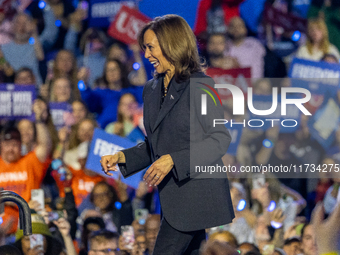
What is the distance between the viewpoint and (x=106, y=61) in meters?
4.50

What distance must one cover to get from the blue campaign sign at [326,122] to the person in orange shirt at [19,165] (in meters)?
2.25

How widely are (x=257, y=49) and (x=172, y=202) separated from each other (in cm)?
305

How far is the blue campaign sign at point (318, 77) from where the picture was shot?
4129 millimetres

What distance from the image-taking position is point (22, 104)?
4086 mm

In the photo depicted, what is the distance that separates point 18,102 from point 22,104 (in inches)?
1.4

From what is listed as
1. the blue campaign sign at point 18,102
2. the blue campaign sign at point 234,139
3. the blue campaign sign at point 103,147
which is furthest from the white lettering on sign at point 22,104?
the blue campaign sign at point 234,139

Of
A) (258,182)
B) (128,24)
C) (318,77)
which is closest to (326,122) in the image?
(318,77)

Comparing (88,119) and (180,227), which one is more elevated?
(180,227)

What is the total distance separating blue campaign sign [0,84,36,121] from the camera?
4086 mm

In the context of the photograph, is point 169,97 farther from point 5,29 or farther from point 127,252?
point 5,29

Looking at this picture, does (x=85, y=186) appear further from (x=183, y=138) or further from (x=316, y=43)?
(x=316, y=43)

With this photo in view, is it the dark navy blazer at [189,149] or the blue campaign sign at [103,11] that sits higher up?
the blue campaign sign at [103,11]

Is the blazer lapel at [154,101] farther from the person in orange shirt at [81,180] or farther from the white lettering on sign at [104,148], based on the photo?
the person in orange shirt at [81,180]

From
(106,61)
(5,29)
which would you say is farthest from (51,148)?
(5,29)
